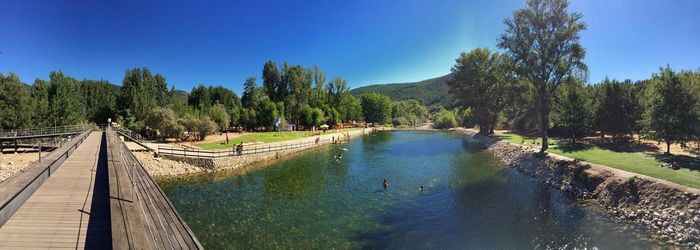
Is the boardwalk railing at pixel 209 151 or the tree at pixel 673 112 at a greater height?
the tree at pixel 673 112

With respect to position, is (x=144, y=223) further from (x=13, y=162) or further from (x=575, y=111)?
(x=575, y=111)

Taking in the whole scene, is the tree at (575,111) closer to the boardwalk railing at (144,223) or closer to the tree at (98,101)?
the boardwalk railing at (144,223)

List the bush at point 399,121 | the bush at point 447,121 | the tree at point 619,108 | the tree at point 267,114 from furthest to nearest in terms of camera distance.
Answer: the bush at point 399,121 < the bush at point 447,121 < the tree at point 267,114 < the tree at point 619,108

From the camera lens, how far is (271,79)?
300 ft

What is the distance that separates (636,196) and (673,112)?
43.4ft

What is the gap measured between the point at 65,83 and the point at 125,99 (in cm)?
963

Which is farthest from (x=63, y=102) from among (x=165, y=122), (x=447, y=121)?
(x=447, y=121)

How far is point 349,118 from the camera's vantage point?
380ft

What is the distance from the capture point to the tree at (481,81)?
63188mm

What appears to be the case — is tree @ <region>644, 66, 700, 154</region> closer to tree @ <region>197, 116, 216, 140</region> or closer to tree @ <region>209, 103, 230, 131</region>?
tree @ <region>197, 116, 216, 140</region>

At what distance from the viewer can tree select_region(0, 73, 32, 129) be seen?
147ft

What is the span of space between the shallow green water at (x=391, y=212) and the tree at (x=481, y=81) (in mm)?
35369

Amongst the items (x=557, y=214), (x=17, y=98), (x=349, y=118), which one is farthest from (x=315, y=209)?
(x=349, y=118)

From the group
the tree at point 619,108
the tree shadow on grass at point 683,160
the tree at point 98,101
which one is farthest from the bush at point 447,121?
the tree at point 98,101
